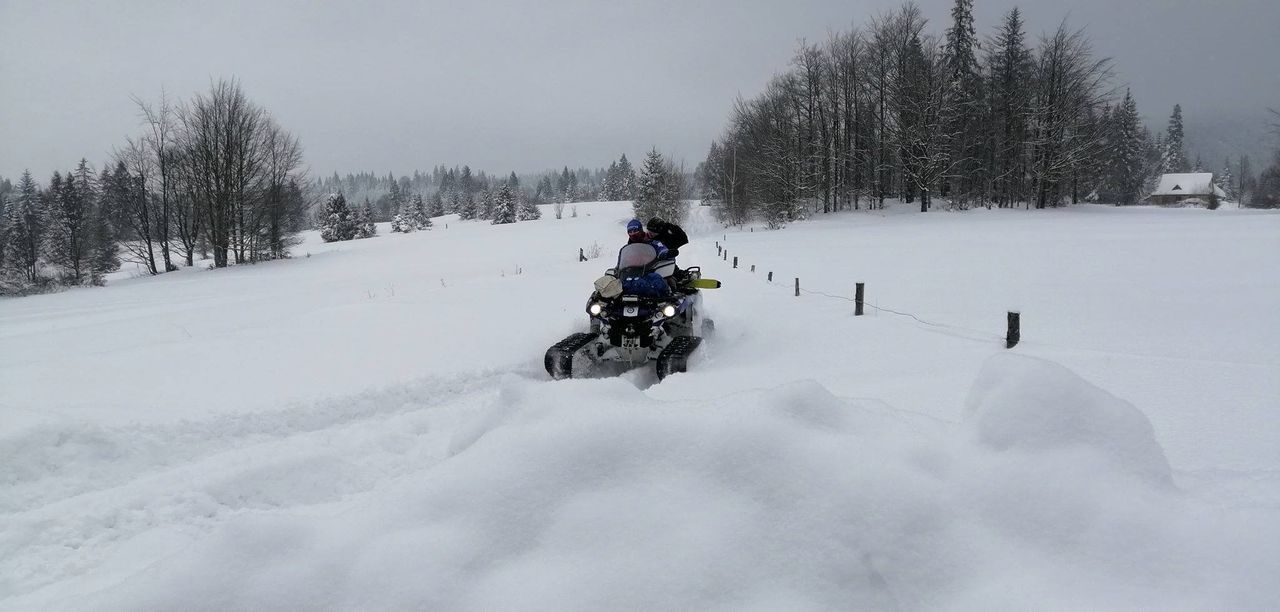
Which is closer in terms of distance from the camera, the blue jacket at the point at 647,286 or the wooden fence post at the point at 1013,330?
the blue jacket at the point at 647,286

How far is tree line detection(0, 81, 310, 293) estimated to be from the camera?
105 feet

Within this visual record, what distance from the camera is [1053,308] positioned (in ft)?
36.5

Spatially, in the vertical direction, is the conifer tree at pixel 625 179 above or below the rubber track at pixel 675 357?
above

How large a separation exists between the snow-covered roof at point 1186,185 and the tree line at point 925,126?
33.4m

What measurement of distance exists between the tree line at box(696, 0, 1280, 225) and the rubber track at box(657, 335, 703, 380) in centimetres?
3850

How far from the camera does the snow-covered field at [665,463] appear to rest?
63.9 inches

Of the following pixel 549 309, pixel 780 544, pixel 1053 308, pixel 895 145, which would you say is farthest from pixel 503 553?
pixel 895 145

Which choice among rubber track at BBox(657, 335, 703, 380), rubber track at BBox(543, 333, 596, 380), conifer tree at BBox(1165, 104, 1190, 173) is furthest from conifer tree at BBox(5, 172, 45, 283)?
conifer tree at BBox(1165, 104, 1190, 173)

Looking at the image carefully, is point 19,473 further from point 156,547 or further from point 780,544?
point 780,544

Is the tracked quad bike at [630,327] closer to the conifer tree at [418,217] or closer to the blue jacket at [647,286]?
the blue jacket at [647,286]

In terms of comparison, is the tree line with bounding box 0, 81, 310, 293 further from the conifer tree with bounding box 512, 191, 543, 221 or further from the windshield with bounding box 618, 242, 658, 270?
the conifer tree with bounding box 512, 191, 543, 221

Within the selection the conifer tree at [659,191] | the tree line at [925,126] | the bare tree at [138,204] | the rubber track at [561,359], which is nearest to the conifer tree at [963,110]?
the tree line at [925,126]

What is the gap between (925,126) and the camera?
132 feet

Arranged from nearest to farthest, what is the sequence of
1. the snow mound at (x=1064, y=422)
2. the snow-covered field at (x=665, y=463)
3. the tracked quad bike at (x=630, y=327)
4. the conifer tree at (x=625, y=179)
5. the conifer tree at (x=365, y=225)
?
the snow-covered field at (x=665, y=463), the snow mound at (x=1064, y=422), the tracked quad bike at (x=630, y=327), the conifer tree at (x=365, y=225), the conifer tree at (x=625, y=179)
